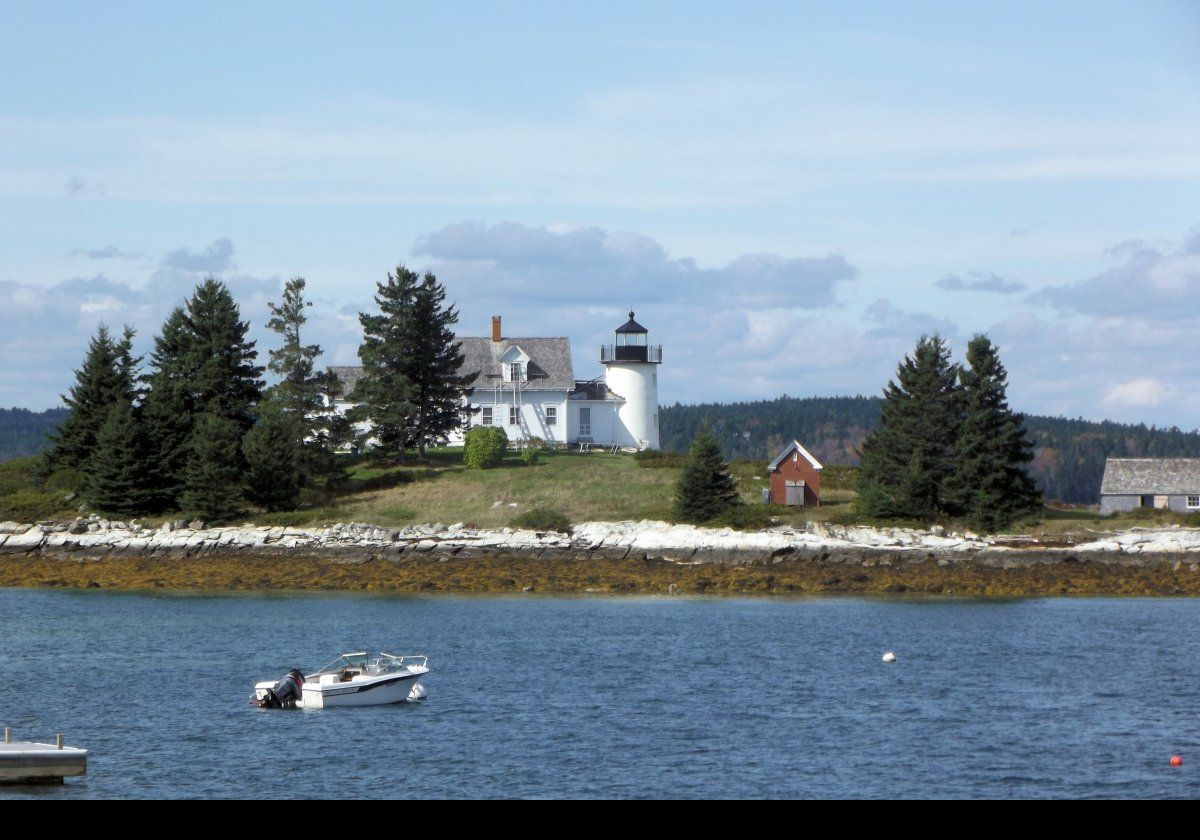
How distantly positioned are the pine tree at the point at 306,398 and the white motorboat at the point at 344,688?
34.4m

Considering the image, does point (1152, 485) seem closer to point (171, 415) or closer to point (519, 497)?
point (519, 497)

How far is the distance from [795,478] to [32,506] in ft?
116

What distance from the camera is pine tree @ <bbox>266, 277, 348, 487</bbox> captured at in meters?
61.3

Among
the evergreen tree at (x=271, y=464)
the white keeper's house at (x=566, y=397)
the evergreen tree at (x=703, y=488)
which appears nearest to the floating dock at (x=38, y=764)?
the evergreen tree at (x=703, y=488)

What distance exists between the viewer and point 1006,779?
63.7 ft

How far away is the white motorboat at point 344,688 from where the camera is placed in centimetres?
2569

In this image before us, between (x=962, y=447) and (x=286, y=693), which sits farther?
(x=962, y=447)

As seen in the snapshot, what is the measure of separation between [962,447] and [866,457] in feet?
16.3

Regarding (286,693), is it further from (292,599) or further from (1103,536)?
(1103,536)

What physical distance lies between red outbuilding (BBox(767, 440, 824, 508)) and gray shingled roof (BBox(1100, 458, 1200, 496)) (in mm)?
18090

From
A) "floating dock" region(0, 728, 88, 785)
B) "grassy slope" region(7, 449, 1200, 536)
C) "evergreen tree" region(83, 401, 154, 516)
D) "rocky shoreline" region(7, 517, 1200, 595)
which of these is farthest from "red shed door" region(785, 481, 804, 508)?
"floating dock" region(0, 728, 88, 785)

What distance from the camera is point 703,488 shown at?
53.1m

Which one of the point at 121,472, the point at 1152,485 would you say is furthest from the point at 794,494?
the point at 121,472
